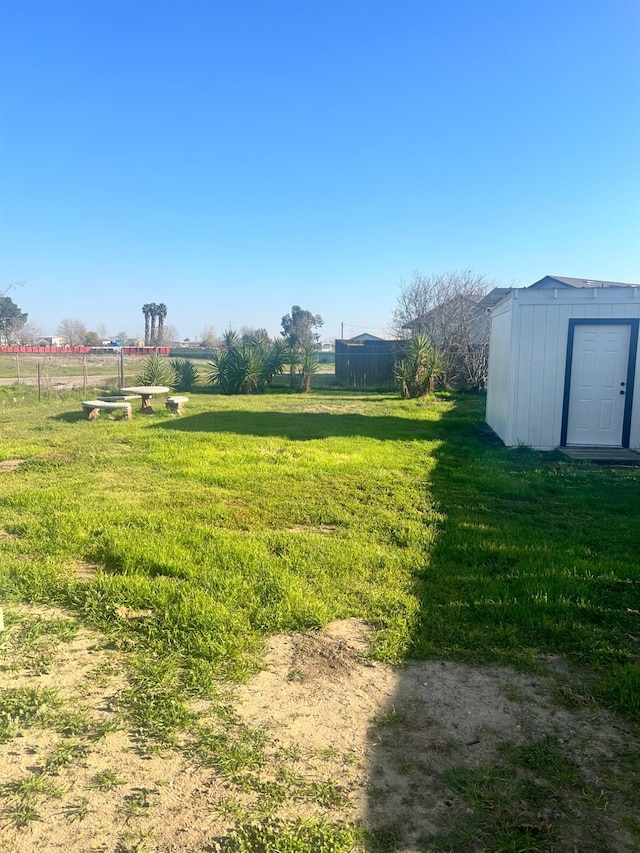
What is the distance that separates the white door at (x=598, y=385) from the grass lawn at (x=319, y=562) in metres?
1.33

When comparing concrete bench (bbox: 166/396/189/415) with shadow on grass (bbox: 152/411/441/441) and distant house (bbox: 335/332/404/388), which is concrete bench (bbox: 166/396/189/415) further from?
distant house (bbox: 335/332/404/388)

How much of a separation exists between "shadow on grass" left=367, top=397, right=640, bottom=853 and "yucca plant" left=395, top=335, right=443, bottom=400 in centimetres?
1138

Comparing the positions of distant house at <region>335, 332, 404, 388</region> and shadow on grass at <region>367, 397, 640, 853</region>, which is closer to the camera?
shadow on grass at <region>367, 397, 640, 853</region>

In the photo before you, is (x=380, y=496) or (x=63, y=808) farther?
(x=380, y=496)

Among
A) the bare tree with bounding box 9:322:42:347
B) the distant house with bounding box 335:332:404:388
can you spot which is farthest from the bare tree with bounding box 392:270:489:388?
the bare tree with bounding box 9:322:42:347

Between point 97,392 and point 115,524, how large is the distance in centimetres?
1231

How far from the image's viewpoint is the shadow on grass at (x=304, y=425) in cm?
988

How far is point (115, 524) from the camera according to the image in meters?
4.70

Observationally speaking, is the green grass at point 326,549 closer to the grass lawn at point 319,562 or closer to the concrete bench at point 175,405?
the grass lawn at point 319,562

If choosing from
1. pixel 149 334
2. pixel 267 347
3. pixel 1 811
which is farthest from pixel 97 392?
pixel 149 334

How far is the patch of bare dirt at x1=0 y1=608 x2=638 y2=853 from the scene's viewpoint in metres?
1.83

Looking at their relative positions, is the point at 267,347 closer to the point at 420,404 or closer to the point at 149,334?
the point at 420,404

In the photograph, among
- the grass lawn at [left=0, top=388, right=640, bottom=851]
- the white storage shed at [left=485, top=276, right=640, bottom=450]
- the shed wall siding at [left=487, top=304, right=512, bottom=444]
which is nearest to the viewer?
the grass lawn at [left=0, top=388, right=640, bottom=851]

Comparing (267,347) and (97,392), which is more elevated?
(267,347)
